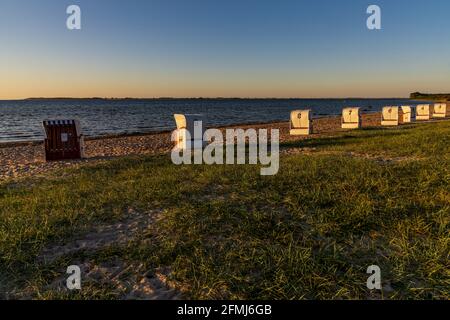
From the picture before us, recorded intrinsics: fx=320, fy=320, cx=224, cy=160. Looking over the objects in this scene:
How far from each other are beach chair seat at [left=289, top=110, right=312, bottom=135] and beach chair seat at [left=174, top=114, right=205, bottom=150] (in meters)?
6.62

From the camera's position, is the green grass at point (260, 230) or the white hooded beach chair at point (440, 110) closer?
the green grass at point (260, 230)

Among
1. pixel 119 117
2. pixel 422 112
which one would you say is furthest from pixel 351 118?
pixel 119 117

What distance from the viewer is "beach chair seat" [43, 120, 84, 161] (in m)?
11.5

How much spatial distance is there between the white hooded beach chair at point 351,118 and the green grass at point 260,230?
13.0m

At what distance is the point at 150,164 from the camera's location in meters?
9.12

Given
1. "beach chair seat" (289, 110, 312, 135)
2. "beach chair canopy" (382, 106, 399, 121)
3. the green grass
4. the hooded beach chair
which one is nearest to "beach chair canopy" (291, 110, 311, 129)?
"beach chair seat" (289, 110, 312, 135)

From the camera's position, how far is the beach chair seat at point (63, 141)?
11.5 meters

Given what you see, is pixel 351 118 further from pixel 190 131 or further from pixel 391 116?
pixel 190 131

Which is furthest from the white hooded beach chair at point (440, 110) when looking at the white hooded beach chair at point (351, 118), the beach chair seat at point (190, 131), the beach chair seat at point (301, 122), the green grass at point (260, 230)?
the green grass at point (260, 230)

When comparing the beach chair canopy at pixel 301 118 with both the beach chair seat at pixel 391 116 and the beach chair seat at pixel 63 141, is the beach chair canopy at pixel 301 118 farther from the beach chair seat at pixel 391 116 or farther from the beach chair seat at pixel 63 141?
the beach chair seat at pixel 63 141
